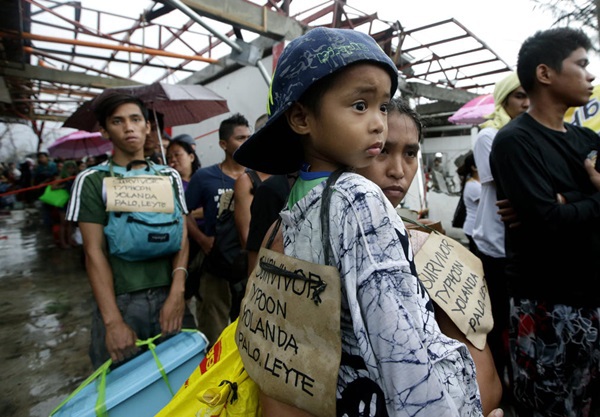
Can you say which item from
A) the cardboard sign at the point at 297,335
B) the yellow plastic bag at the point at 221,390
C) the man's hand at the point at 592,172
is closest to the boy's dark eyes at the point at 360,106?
the cardboard sign at the point at 297,335

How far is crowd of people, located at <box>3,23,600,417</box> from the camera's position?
2.29 feet

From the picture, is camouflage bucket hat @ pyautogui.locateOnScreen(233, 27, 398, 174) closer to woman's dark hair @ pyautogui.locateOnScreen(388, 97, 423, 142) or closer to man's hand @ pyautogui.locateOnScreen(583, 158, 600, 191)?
woman's dark hair @ pyautogui.locateOnScreen(388, 97, 423, 142)

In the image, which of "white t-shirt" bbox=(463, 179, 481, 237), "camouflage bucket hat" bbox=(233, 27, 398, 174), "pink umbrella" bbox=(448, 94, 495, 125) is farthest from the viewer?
"pink umbrella" bbox=(448, 94, 495, 125)

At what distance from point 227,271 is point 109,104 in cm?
135

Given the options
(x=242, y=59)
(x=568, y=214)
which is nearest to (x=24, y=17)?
(x=242, y=59)

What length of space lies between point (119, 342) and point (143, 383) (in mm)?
325

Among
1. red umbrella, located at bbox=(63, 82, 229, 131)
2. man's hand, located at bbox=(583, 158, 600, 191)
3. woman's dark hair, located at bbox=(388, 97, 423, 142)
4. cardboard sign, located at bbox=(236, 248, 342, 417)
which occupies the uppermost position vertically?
red umbrella, located at bbox=(63, 82, 229, 131)

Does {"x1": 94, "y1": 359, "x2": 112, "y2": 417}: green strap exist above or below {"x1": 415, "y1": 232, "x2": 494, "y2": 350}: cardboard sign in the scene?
below

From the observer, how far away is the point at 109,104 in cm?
203

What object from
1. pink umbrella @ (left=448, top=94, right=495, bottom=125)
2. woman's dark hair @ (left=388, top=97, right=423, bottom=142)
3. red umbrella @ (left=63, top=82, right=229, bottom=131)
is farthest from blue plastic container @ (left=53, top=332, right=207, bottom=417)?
pink umbrella @ (left=448, top=94, right=495, bottom=125)

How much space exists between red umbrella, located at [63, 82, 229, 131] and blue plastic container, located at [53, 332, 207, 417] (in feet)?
6.95

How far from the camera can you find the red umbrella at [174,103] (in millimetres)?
3047

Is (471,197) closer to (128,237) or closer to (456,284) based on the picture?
(456,284)

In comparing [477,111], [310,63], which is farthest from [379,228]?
[477,111]
